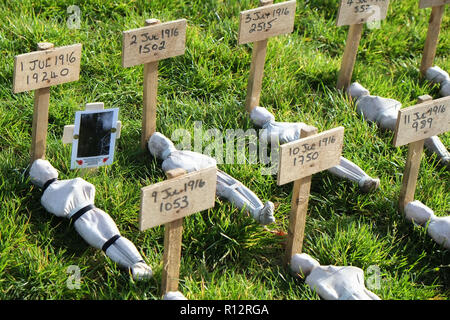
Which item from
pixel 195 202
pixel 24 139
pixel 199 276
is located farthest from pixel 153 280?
pixel 24 139

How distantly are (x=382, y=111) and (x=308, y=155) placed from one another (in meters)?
1.22

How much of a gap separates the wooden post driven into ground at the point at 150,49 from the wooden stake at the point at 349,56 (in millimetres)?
1095

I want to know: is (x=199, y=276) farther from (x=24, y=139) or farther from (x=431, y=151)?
(x=431, y=151)

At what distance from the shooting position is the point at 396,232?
3.48 m

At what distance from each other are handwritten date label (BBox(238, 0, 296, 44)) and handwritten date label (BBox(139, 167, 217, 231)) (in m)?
1.20

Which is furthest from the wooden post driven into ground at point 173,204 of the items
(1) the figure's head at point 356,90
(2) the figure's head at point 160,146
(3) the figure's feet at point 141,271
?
(1) the figure's head at point 356,90

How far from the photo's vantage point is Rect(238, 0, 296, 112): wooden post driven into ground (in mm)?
3830

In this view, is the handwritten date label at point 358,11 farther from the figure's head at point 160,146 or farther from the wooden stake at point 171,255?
the wooden stake at point 171,255

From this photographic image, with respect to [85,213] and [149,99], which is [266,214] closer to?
[85,213]

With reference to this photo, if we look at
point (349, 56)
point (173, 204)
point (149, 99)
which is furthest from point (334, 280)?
point (349, 56)

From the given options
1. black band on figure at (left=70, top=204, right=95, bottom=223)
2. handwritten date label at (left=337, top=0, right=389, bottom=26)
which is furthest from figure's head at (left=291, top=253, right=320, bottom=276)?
handwritten date label at (left=337, top=0, right=389, bottom=26)

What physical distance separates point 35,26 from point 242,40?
1245mm

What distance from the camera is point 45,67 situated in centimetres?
330

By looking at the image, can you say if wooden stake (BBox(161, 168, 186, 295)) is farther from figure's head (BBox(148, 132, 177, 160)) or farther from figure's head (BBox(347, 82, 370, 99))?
figure's head (BBox(347, 82, 370, 99))
